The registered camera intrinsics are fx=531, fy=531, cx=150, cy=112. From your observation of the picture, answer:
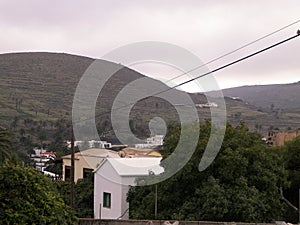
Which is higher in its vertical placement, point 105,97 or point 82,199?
point 105,97

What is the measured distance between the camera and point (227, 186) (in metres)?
15.9

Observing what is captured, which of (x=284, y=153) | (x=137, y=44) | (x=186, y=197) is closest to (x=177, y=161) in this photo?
(x=186, y=197)

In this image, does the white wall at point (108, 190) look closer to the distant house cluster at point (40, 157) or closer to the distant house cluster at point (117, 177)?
the distant house cluster at point (117, 177)

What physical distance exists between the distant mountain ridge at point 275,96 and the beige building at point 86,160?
67.0 m

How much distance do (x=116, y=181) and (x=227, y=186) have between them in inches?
216

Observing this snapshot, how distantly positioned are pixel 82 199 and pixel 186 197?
8.50m

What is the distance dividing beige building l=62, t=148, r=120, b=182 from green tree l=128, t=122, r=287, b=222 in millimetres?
5856

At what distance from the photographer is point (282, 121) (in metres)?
73.6

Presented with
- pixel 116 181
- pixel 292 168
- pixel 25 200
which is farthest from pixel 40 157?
pixel 25 200

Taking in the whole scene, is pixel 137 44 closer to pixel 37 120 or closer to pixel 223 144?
pixel 223 144

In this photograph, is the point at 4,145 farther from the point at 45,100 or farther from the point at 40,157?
the point at 45,100

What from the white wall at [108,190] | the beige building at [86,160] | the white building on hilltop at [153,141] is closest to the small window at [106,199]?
the white wall at [108,190]

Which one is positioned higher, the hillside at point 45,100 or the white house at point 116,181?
the hillside at point 45,100

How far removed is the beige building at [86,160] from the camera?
79.5 ft
